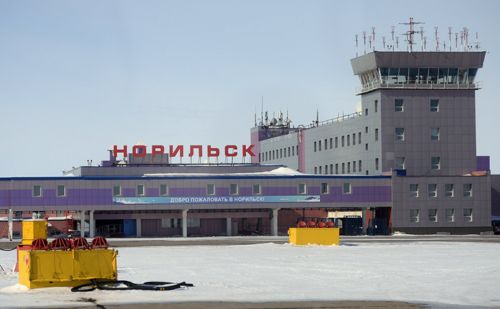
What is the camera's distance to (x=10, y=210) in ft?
449

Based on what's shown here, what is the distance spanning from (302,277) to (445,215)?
3914 inches

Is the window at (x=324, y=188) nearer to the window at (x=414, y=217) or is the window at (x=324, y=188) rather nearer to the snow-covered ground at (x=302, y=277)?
the window at (x=414, y=217)

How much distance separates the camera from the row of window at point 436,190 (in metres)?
150

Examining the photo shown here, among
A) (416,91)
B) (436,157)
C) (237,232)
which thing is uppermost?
(416,91)

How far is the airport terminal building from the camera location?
14275cm

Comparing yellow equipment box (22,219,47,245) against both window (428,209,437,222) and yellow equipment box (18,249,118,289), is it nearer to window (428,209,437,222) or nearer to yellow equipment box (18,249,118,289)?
yellow equipment box (18,249,118,289)

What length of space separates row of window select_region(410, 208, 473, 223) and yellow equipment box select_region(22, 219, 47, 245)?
101 meters

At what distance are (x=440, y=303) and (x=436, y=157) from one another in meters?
119

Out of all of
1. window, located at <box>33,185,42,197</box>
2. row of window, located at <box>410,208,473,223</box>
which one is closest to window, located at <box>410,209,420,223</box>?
row of window, located at <box>410,208,473,223</box>

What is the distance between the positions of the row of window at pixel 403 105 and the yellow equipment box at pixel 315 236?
57.0 metres

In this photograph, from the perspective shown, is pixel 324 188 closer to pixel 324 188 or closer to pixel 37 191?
pixel 324 188

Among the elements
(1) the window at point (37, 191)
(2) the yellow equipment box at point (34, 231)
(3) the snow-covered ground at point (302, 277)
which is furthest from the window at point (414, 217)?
(2) the yellow equipment box at point (34, 231)

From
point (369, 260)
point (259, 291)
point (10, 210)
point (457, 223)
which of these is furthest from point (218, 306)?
point (457, 223)

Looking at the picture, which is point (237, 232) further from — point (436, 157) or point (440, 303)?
point (440, 303)
